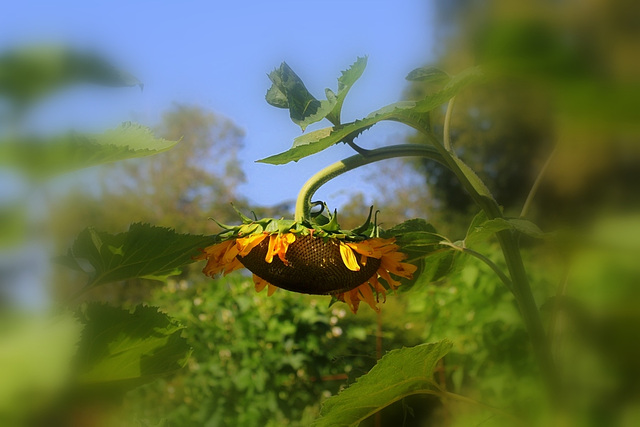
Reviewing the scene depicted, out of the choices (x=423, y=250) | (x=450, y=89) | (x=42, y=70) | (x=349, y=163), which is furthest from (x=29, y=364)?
(x=423, y=250)

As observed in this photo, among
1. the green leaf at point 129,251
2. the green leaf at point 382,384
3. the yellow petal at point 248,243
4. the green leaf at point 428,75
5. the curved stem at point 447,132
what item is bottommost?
the green leaf at point 382,384

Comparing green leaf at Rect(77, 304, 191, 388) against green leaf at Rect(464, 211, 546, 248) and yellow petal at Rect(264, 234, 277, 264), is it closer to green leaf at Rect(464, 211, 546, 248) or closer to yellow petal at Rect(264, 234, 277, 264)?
yellow petal at Rect(264, 234, 277, 264)

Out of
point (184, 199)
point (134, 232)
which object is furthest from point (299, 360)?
point (184, 199)

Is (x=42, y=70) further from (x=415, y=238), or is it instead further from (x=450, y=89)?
(x=415, y=238)

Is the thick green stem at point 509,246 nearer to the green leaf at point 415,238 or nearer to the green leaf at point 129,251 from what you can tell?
the green leaf at point 415,238

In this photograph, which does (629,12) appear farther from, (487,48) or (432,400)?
(432,400)

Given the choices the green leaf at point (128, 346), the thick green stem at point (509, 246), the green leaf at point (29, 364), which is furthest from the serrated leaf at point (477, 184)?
the green leaf at point (29, 364)
